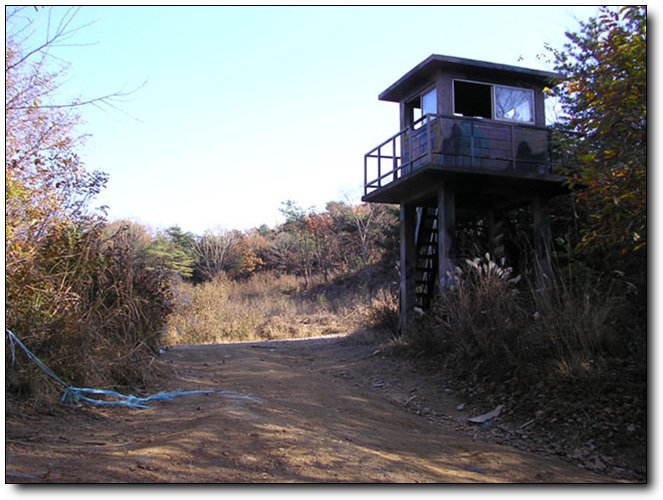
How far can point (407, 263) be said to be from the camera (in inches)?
557

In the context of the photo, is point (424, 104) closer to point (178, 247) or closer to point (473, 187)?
point (473, 187)

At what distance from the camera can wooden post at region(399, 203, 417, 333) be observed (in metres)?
13.8

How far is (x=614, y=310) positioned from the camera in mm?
7652

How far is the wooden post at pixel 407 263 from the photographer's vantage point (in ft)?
45.4

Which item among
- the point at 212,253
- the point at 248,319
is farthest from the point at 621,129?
the point at 212,253

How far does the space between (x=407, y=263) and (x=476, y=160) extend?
128 inches

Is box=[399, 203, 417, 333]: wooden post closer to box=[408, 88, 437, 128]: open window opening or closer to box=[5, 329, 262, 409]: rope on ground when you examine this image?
box=[408, 88, 437, 128]: open window opening

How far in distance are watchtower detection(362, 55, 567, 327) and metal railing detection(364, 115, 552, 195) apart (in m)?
0.02

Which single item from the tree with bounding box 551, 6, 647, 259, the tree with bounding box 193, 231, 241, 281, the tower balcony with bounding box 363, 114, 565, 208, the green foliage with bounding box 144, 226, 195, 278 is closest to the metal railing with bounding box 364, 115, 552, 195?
the tower balcony with bounding box 363, 114, 565, 208

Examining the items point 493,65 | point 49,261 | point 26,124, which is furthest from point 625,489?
point 493,65

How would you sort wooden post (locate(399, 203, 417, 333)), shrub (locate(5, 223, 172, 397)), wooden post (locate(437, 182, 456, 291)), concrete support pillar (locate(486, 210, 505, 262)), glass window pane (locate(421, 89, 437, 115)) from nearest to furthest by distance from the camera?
shrub (locate(5, 223, 172, 397)), wooden post (locate(437, 182, 456, 291)), glass window pane (locate(421, 89, 437, 115)), concrete support pillar (locate(486, 210, 505, 262)), wooden post (locate(399, 203, 417, 333))

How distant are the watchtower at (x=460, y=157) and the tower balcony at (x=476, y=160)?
0.08 feet

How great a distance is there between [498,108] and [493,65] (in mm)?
1020

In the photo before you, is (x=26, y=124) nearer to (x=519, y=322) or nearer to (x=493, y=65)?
(x=519, y=322)
